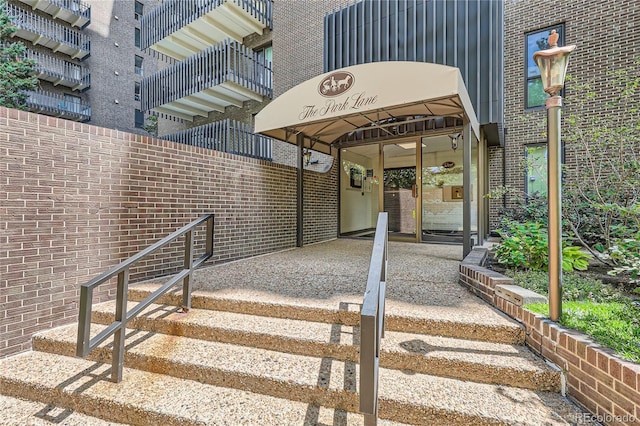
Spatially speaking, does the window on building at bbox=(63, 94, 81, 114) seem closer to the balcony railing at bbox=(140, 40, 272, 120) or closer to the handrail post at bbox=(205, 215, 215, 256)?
the balcony railing at bbox=(140, 40, 272, 120)

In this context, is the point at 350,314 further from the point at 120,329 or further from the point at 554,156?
the point at 554,156

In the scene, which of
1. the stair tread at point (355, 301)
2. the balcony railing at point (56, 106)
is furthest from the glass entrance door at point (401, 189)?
the balcony railing at point (56, 106)

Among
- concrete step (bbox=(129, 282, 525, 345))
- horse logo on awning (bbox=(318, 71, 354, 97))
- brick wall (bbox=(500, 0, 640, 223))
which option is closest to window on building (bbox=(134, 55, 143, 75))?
horse logo on awning (bbox=(318, 71, 354, 97))

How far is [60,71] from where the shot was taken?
15773 mm

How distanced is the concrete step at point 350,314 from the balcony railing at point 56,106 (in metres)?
18.2

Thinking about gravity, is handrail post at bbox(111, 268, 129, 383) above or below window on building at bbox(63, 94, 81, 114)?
below

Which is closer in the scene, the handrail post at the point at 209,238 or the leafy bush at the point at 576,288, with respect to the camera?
the leafy bush at the point at 576,288

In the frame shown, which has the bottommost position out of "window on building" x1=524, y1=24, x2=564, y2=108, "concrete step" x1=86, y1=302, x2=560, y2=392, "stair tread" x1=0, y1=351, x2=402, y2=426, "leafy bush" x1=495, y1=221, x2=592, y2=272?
"stair tread" x1=0, y1=351, x2=402, y2=426

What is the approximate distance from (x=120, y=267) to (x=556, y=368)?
318 centimetres

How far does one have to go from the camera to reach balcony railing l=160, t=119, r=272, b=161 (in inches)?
289

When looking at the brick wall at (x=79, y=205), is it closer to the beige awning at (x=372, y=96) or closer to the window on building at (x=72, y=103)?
the beige awning at (x=372, y=96)

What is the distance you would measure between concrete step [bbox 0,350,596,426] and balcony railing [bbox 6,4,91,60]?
20.1m

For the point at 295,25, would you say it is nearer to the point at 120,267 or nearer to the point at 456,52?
the point at 456,52

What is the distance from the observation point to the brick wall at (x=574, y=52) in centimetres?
647
